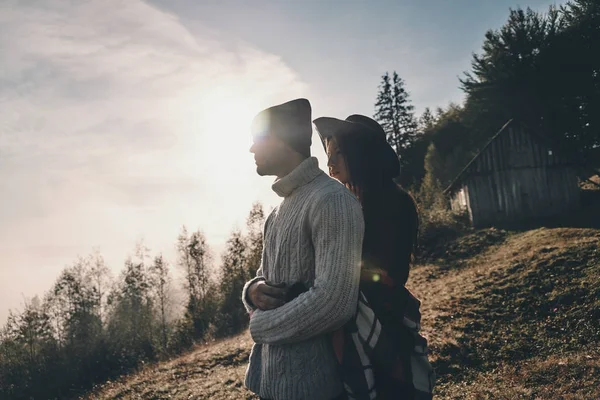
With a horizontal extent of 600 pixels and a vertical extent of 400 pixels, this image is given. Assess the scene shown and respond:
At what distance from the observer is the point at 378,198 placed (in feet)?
9.00

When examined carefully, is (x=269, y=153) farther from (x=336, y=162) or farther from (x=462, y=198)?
(x=462, y=198)

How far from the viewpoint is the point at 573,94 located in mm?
27859

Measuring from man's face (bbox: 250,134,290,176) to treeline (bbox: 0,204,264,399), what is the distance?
23606 mm

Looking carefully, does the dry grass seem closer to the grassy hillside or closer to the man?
the grassy hillside

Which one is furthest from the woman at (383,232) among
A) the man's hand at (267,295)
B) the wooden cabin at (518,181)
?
the wooden cabin at (518,181)

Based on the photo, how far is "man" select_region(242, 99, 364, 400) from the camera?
72.2 inches

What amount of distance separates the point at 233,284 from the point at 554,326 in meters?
25.0

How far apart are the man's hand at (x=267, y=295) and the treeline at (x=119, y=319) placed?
23601mm

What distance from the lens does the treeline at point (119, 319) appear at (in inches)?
1142

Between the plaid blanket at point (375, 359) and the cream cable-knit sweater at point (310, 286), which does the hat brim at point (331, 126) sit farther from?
the plaid blanket at point (375, 359)

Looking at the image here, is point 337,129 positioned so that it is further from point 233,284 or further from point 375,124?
point 233,284

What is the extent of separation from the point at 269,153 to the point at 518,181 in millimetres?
24370

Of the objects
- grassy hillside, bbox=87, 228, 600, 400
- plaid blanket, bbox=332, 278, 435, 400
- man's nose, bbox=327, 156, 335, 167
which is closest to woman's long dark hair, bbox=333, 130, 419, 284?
man's nose, bbox=327, 156, 335, 167

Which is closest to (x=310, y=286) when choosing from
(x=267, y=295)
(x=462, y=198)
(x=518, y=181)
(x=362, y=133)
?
(x=267, y=295)
